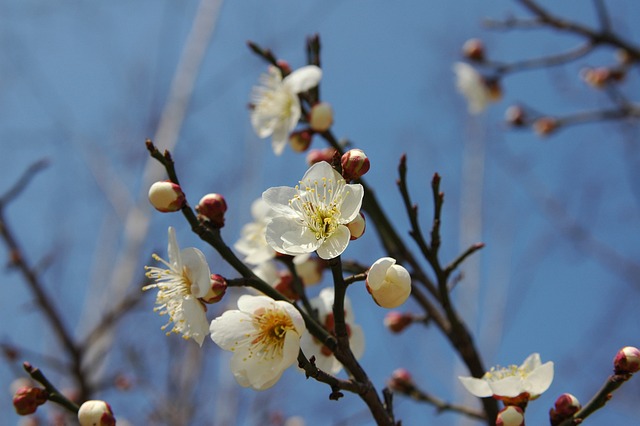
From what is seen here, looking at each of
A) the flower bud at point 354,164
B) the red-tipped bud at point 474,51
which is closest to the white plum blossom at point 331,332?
the flower bud at point 354,164

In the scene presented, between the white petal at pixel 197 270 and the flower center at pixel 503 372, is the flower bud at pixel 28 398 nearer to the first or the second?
the white petal at pixel 197 270

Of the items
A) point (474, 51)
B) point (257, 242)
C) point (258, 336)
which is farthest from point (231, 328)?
point (474, 51)

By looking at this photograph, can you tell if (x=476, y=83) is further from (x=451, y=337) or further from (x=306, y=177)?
(x=306, y=177)

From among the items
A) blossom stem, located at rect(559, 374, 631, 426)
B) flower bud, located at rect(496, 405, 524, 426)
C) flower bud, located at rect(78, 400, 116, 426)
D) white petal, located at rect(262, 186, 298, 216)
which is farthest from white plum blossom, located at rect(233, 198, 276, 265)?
blossom stem, located at rect(559, 374, 631, 426)

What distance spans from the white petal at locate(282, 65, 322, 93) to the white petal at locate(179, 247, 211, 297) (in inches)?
24.3

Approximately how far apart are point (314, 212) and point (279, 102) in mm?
696

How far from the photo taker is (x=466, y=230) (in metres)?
4.94

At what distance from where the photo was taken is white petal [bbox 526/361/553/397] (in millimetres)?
982

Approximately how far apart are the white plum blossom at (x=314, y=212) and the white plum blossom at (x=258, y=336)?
102 millimetres

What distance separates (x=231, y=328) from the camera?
0.95m

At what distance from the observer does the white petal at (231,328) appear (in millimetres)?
928

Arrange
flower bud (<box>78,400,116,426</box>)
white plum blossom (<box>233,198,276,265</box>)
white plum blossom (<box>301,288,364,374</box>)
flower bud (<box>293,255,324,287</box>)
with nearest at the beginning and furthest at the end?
flower bud (<box>78,400,116,426</box>) → white plum blossom (<box>301,288,364,374</box>) → white plum blossom (<box>233,198,276,265</box>) → flower bud (<box>293,255,324,287</box>)

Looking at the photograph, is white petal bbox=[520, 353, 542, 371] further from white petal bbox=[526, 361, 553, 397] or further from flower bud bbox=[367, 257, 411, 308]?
flower bud bbox=[367, 257, 411, 308]

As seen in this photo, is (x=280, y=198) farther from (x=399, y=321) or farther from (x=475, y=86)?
(x=475, y=86)
